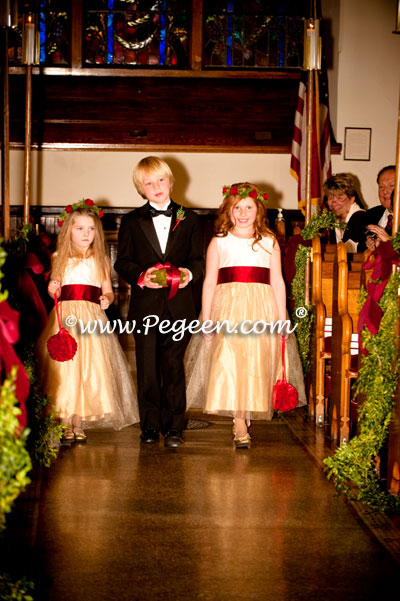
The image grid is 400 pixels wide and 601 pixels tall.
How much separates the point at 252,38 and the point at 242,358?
8.44 metres

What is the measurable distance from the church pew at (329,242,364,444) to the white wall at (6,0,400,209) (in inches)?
275

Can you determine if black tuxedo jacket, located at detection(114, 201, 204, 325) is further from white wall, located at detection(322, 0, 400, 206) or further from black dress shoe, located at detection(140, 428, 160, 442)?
white wall, located at detection(322, 0, 400, 206)

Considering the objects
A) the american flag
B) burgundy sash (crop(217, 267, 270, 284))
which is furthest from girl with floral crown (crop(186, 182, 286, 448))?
the american flag

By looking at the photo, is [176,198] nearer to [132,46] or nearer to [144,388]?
[132,46]

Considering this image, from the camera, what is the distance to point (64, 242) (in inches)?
202

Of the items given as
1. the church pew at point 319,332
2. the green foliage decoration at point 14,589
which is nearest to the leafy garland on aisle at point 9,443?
the green foliage decoration at point 14,589

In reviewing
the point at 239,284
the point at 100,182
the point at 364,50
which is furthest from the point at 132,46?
the point at 239,284

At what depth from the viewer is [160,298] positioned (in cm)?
499

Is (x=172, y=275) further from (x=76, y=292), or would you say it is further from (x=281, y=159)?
(x=281, y=159)

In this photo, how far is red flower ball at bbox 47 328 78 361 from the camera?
457 cm

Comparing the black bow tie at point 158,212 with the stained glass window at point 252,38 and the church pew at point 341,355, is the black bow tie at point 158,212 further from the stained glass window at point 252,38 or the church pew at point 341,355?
the stained glass window at point 252,38

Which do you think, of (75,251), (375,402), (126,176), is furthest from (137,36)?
(375,402)

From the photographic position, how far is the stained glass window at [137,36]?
39.2ft

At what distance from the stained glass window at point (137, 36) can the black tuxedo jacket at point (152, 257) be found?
7.51m
